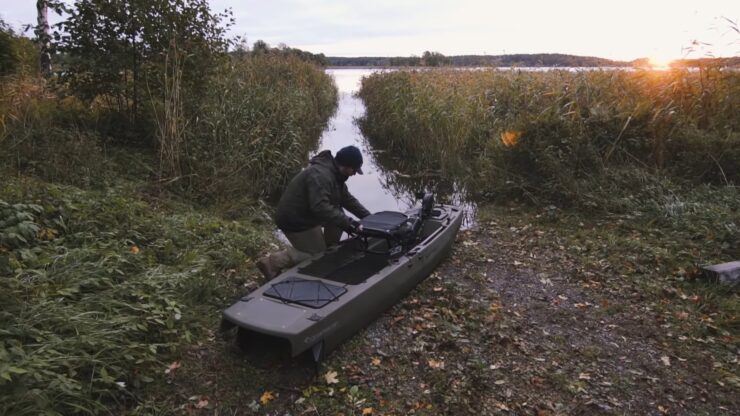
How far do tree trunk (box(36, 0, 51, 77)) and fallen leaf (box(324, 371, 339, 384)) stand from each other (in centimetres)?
618

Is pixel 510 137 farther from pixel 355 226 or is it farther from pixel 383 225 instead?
pixel 355 226

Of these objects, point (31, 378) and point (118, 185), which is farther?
point (118, 185)

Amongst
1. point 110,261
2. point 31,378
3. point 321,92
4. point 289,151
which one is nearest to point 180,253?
point 110,261

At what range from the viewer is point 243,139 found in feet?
25.6

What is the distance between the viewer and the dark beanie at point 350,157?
14.5 ft

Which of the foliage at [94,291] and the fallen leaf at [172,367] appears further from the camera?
the fallen leaf at [172,367]

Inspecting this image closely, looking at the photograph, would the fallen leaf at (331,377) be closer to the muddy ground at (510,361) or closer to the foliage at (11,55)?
the muddy ground at (510,361)

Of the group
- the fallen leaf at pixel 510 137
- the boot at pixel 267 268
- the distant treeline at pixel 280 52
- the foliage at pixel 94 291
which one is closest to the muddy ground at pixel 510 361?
the foliage at pixel 94 291

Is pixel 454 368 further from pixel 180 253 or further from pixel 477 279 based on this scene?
pixel 180 253

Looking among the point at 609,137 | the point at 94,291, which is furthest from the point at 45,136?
the point at 609,137

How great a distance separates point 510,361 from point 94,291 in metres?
3.14

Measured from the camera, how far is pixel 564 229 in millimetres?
6164

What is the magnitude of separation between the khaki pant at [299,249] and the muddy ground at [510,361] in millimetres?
984

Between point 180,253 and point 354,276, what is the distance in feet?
5.72
